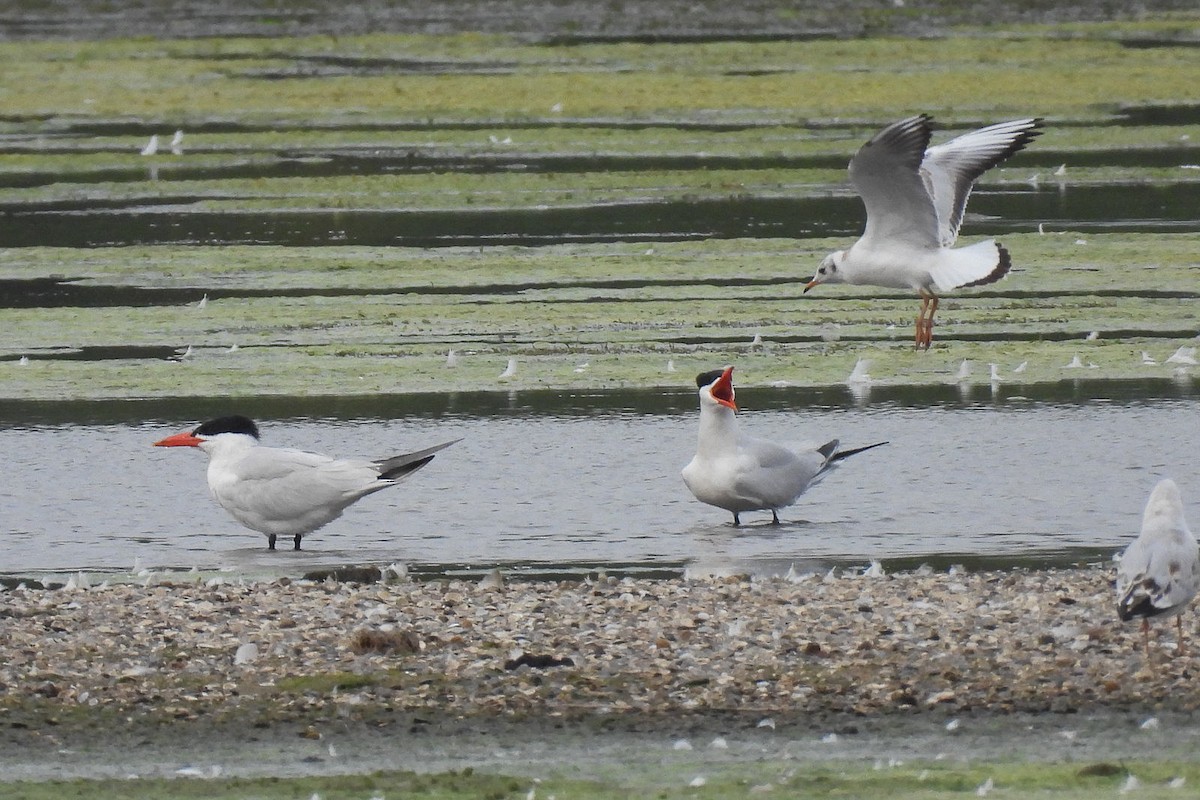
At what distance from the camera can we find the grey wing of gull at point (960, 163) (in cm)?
1681

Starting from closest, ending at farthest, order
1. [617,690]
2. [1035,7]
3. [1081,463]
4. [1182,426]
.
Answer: [617,690] < [1081,463] < [1182,426] < [1035,7]

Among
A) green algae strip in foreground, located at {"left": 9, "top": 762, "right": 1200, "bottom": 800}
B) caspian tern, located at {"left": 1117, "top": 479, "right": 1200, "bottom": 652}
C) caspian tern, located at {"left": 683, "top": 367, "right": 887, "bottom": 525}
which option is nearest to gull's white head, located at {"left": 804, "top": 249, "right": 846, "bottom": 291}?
caspian tern, located at {"left": 683, "top": 367, "right": 887, "bottom": 525}

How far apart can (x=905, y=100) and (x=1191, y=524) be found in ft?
80.9

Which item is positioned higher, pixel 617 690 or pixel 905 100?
pixel 905 100

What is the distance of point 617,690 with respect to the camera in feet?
30.9

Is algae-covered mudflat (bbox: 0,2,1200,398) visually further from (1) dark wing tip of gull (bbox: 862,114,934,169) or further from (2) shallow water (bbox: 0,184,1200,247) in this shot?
(1) dark wing tip of gull (bbox: 862,114,934,169)

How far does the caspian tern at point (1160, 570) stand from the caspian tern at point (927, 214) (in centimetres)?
673

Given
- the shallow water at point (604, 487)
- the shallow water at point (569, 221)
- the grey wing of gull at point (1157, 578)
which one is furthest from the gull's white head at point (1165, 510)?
the shallow water at point (569, 221)

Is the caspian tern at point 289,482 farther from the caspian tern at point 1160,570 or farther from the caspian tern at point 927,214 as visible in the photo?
the caspian tern at point 927,214

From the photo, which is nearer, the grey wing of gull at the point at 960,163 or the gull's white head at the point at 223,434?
the gull's white head at the point at 223,434

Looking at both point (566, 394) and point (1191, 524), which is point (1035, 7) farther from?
point (1191, 524)

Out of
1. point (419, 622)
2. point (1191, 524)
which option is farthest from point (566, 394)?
point (419, 622)

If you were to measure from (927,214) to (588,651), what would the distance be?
813 cm

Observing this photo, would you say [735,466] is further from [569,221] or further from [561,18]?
[561,18]
